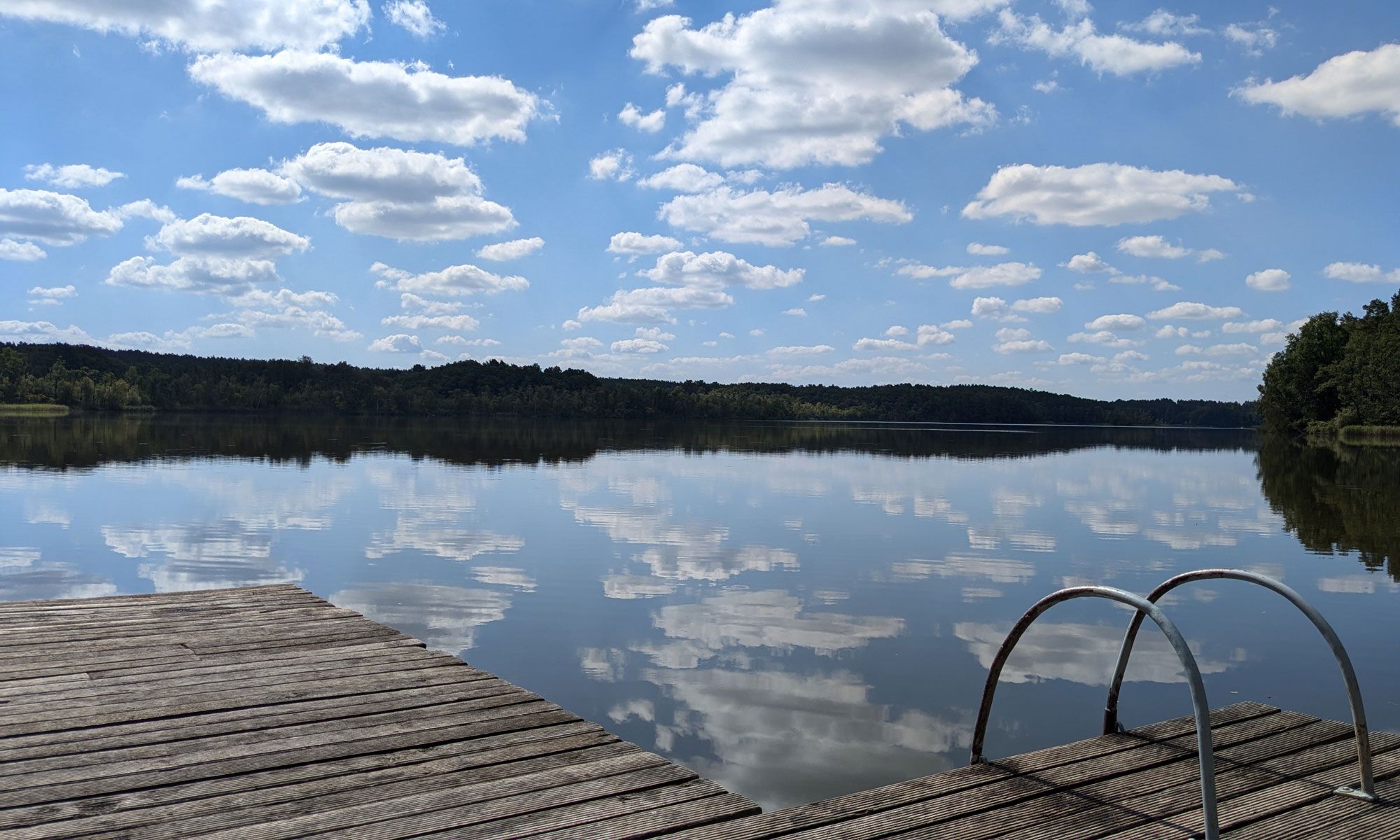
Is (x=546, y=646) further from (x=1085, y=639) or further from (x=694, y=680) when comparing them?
(x=1085, y=639)

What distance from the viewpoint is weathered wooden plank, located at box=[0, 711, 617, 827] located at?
3955 millimetres

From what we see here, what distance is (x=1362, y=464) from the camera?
4097cm

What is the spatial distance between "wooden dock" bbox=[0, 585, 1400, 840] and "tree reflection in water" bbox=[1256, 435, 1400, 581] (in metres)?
11.9

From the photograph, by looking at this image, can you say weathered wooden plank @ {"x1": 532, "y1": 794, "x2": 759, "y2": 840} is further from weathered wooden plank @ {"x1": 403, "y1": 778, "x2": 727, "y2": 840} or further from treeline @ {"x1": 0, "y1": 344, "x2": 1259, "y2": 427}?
treeline @ {"x1": 0, "y1": 344, "x2": 1259, "y2": 427}

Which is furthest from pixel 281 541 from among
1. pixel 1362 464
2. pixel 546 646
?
pixel 1362 464

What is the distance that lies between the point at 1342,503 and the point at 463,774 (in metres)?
26.5

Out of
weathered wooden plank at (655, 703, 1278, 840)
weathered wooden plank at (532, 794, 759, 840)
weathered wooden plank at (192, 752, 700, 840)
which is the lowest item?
weathered wooden plank at (192, 752, 700, 840)

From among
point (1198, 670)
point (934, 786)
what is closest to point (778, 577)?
point (1198, 670)

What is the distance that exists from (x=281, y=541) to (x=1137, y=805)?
14.8 meters

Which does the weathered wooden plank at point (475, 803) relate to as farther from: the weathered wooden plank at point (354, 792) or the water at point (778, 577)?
the water at point (778, 577)

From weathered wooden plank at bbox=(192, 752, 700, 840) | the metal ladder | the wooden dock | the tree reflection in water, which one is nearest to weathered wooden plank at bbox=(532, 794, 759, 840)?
the wooden dock

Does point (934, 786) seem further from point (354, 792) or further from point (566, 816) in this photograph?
point (354, 792)

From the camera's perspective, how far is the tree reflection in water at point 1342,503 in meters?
17.1

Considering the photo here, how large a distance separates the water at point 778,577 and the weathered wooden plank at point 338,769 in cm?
151
